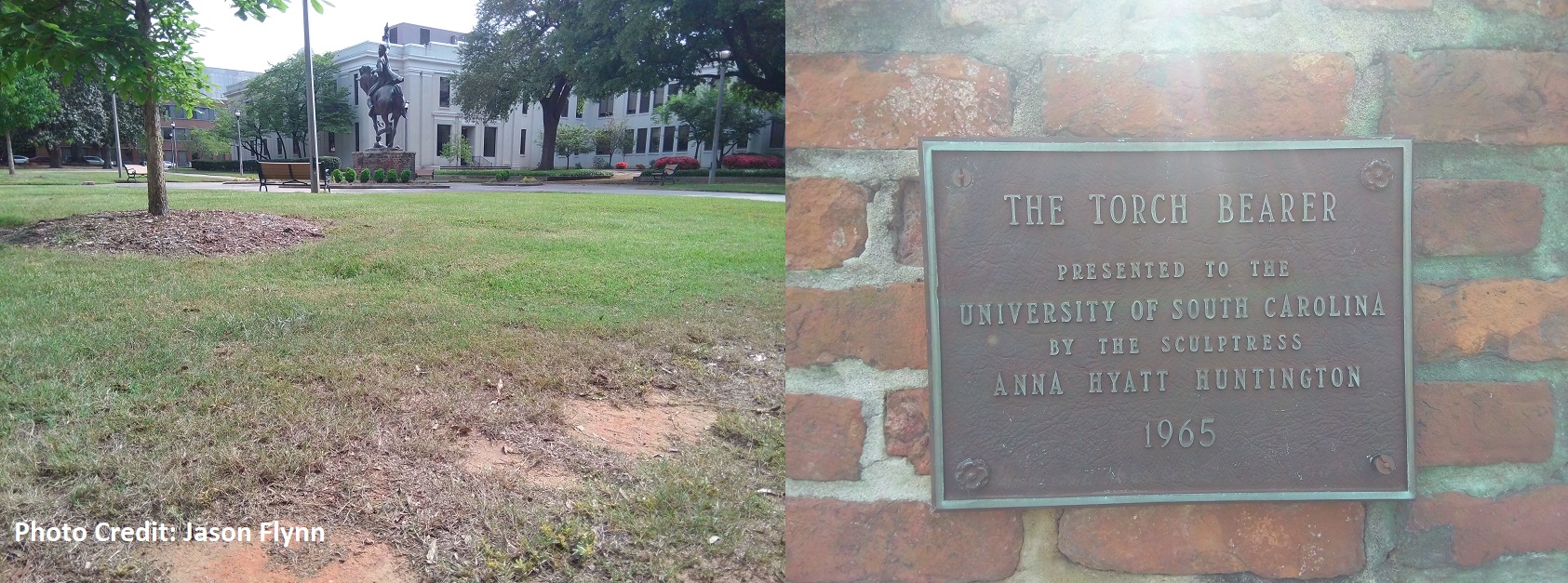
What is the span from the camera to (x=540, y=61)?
3325 centimetres

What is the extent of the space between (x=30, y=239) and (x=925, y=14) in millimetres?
8821

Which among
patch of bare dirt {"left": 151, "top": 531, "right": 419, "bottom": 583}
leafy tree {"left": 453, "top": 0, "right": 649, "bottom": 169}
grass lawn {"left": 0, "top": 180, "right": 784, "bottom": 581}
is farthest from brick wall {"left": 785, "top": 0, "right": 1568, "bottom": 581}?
leafy tree {"left": 453, "top": 0, "right": 649, "bottom": 169}

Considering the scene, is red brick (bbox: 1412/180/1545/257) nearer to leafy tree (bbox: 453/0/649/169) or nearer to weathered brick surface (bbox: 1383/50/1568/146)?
weathered brick surface (bbox: 1383/50/1568/146)

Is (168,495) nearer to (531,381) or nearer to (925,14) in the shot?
(531,381)

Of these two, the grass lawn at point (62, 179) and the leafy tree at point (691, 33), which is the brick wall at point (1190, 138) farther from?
the grass lawn at point (62, 179)

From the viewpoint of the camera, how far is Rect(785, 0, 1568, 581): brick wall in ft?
6.95

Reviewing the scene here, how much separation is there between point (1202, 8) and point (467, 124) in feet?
179

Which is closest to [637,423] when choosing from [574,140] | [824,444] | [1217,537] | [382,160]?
[824,444]

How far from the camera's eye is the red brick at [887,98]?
2.10 meters

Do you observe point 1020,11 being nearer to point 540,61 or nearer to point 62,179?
point 62,179

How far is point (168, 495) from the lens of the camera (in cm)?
285

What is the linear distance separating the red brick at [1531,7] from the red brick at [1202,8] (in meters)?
0.51

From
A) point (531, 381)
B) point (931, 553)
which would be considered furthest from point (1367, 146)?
point (531, 381)

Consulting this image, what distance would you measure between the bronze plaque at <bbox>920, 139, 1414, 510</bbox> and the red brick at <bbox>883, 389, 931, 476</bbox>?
0.04 m
